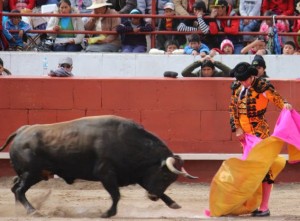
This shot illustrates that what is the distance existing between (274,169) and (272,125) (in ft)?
7.70

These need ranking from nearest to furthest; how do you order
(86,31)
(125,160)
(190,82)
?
(125,160)
(190,82)
(86,31)

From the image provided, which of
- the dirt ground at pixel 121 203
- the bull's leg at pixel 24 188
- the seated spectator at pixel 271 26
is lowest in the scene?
the dirt ground at pixel 121 203

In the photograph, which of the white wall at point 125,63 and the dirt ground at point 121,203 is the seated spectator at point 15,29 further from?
the dirt ground at point 121,203

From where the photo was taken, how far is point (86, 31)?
13219 millimetres

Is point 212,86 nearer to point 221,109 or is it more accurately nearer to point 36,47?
point 221,109

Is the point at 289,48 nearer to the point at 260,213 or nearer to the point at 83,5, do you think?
the point at 83,5

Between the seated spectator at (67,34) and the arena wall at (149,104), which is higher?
the seated spectator at (67,34)

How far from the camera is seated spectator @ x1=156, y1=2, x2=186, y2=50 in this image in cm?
1320

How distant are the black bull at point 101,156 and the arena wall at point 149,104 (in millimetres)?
2480

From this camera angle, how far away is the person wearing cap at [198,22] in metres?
13.0

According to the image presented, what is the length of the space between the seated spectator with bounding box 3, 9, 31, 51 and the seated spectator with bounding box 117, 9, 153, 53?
1.26m

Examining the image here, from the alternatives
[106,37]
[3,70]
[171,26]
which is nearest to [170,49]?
[171,26]

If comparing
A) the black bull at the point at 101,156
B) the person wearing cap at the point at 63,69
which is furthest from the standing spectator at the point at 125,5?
the black bull at the point at 101,156

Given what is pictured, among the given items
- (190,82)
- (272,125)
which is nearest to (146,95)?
(190,82)
